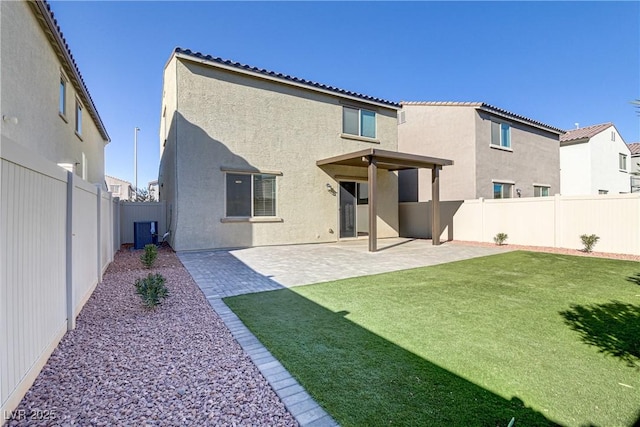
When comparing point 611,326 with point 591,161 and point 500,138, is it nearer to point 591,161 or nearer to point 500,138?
point 500,138

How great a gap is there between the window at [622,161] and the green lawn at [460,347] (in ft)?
82.1

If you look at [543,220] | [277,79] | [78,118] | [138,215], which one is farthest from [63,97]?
[543,220]

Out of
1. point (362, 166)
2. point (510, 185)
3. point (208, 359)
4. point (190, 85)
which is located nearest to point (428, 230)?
point (362, 166)

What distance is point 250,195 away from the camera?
1216cm

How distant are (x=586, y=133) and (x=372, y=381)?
2847 cm

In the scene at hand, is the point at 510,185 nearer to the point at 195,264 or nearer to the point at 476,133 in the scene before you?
the point at 476,133

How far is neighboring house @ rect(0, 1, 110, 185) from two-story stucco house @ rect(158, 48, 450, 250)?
321 cm

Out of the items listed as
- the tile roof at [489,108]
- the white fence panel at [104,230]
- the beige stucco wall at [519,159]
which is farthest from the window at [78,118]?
the beige stucco wall at [519,159]

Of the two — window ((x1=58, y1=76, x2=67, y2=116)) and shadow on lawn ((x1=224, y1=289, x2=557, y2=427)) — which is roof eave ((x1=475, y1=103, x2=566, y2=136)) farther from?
window ((x1=58, y1=76, x2=67, y2=116))

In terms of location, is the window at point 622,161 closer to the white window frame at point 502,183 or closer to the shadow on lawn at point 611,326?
→ the white window frame at point 502,183

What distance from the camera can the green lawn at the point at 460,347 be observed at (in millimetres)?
2463

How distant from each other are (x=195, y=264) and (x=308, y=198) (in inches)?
230

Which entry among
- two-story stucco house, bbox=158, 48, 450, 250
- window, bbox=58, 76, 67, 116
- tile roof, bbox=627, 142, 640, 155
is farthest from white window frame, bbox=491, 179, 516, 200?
window, bbox=58, 76, 67, 116

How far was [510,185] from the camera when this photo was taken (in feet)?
58.1
